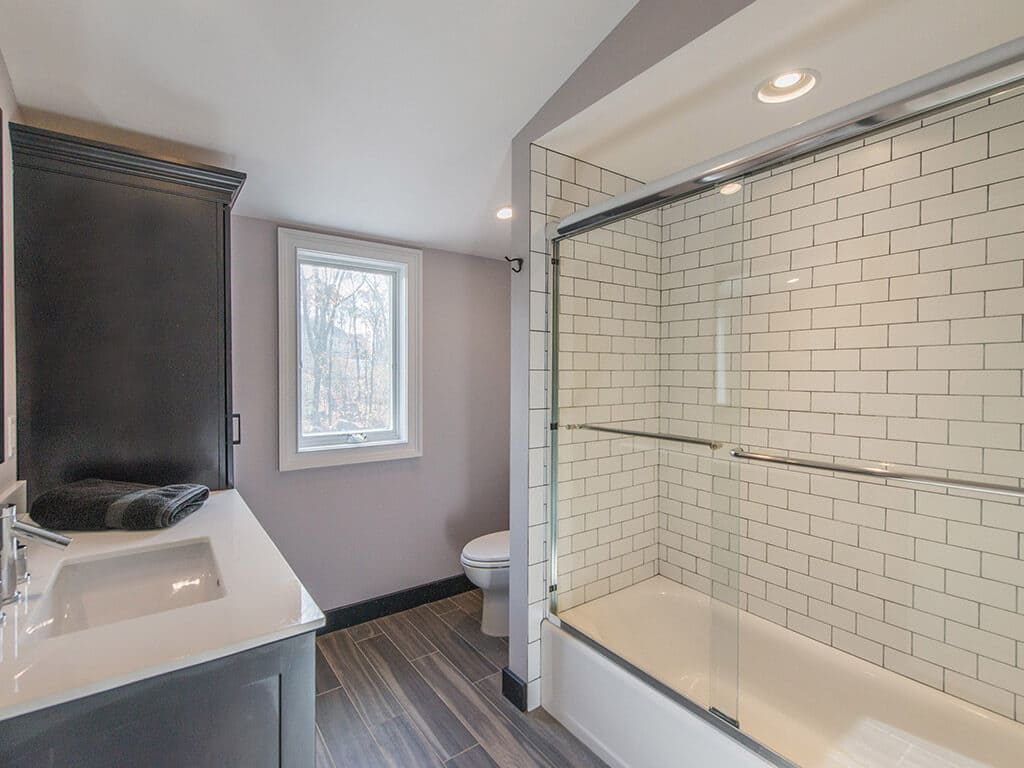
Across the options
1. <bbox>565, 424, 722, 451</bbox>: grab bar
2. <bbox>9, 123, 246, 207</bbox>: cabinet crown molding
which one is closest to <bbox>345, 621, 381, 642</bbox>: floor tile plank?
<bbox>565, 424, 722, 451</bbox>: grab bar

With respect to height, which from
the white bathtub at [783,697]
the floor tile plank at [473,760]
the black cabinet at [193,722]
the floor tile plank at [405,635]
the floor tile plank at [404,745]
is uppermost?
the black cabinet at [193,722]

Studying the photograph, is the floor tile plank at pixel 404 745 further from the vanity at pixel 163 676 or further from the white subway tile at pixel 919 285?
the white subway tile at pixel 919 285

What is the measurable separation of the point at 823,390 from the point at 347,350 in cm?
230

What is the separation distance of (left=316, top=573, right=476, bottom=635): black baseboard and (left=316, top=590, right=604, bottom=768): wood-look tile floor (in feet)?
0.16

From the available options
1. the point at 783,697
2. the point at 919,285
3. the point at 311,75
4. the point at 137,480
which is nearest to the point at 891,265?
the point at 919,285

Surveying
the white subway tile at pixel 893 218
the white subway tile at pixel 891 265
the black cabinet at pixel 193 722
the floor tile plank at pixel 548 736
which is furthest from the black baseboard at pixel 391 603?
the white subway tile at pixel 893 218

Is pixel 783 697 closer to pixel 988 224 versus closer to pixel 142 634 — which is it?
pixel 988 224

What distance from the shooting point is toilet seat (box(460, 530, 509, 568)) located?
2.37m

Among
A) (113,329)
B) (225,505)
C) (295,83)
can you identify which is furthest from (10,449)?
(295,83)

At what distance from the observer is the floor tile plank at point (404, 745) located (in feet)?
5.39

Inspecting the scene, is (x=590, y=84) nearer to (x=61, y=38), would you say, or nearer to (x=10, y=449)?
(x=61, y=38)

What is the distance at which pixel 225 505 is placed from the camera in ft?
5.39

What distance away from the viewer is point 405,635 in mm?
2443

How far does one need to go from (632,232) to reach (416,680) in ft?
7.12
